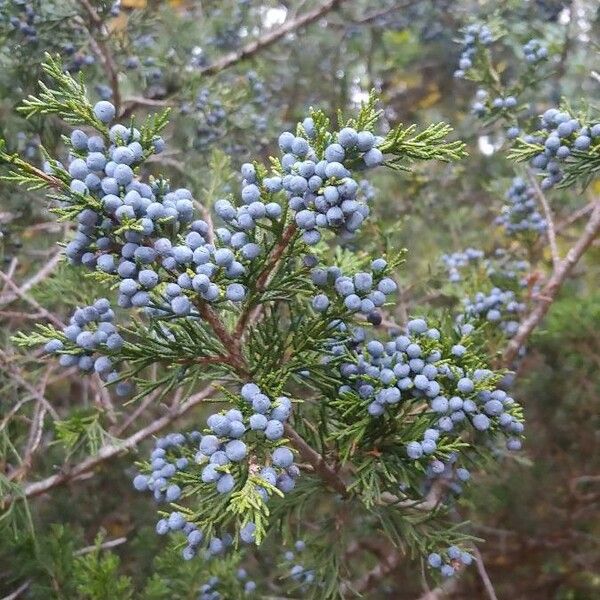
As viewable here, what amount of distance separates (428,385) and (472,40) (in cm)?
137

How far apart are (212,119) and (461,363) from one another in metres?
1.47

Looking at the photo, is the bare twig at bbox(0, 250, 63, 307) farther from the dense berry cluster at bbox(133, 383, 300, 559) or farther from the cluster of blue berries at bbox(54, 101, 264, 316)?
the dense berry cluster at bbox(133, 383, 300, 559)

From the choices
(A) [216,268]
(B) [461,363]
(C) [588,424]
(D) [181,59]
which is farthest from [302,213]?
(C) [588,424]

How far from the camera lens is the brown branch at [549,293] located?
6.25 feet

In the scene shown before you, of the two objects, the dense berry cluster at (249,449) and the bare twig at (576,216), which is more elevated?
the bare twig at (576,216)

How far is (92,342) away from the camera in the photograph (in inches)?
49.2

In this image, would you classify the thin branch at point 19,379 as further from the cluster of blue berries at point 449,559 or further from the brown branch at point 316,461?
the cluster of blue berries at point 449,559

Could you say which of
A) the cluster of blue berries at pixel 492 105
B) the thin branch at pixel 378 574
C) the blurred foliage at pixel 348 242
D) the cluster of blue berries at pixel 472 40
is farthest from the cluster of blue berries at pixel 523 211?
the thin branch at pixel 378 574

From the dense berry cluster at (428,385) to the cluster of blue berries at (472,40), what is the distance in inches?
43.4

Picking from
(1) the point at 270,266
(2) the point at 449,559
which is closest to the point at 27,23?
(1) the point at 270,266

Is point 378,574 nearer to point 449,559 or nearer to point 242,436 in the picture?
point 449,559

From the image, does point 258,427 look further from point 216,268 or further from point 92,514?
point 92,514

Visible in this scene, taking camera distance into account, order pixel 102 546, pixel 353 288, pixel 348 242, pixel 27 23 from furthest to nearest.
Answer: pixel 348 242 < pixel 27 23 < pixel 102 546 < pixel 353 288

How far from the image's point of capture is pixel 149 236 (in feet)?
3.69
